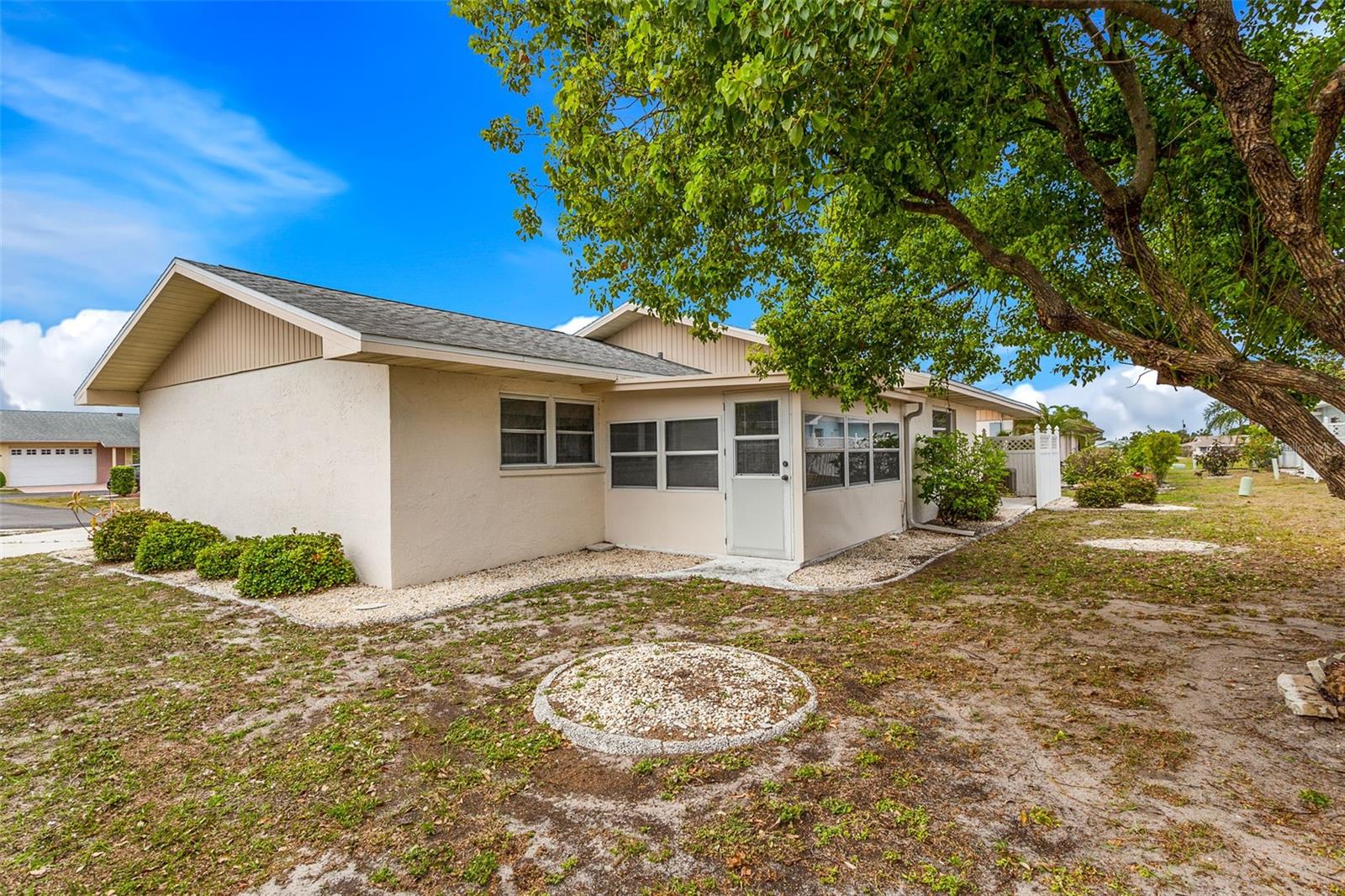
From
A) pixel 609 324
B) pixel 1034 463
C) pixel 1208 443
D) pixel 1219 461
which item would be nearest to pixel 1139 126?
pixel 609 324

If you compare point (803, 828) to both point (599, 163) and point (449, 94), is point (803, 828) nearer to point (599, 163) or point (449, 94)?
point (599, 163)

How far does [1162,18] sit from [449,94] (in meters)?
10.2

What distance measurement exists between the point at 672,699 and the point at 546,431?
244 inches

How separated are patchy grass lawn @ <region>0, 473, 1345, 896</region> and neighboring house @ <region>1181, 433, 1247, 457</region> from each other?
111 ft

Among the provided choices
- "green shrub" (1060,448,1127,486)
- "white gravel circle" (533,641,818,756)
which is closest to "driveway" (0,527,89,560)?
"white gravel circle" (533,641,818,756)

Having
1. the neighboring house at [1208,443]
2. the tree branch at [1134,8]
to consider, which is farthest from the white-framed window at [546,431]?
the neighboring house at [1208,443]

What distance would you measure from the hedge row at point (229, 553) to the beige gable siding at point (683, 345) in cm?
625

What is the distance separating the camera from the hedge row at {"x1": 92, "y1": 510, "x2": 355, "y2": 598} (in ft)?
24.8

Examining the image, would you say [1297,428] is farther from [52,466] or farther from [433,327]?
[52,466]

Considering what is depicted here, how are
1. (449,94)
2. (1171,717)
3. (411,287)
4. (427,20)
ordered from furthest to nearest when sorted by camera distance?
(411,287) → (449,94) → (427,20) → (1171,717)

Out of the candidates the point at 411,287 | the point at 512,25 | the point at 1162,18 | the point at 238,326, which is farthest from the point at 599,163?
the point at 411,287

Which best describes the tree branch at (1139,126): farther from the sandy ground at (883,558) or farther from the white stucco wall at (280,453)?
the white stucco wall at (280,453)

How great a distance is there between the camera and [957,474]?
1262 centimetres

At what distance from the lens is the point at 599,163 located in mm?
5824
